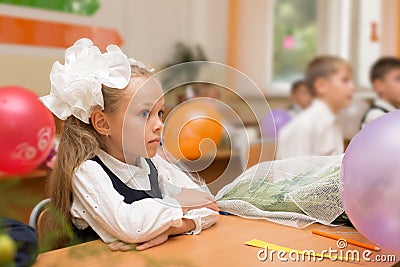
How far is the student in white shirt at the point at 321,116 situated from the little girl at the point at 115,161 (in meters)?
1.59

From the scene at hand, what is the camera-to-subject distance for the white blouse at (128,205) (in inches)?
38.6

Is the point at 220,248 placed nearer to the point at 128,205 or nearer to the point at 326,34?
the point at 128,205

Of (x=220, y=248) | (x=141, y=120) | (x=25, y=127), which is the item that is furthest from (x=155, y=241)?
(x=25, y=127)

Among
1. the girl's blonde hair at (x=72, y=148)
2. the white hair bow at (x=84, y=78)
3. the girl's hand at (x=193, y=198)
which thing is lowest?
the girl's hand at (x=193, y=198)

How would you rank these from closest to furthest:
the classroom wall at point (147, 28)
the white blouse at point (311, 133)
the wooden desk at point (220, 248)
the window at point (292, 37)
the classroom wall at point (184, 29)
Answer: the wooden desk at point (220, 248) → the white blouse at point (311, 133) → the classroom wall at point (147, 28) → the classroom wall at point (184, 29) → the window at point (292, 37)

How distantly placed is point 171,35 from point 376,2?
2400 millimetres

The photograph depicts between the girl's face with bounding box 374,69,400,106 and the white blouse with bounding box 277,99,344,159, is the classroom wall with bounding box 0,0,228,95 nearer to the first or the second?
the white blouse with bounding box 277,99,344,159

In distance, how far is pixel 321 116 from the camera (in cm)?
301

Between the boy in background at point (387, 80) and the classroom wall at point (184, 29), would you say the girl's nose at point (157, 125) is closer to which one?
the classroom wall at point (184, 29)

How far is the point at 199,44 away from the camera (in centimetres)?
455

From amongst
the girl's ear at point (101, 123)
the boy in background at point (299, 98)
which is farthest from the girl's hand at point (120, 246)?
the boy in background at point (299, 98)

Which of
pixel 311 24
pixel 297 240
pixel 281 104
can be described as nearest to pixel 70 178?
pixel 297 240

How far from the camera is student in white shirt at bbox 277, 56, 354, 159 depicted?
2.83m

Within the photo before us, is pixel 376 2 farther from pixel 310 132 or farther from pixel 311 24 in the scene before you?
pixel 310 132
